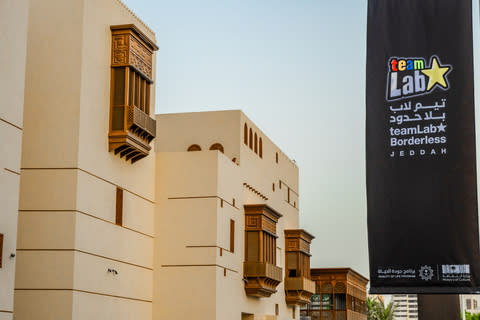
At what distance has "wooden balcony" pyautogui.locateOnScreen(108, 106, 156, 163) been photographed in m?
21.8

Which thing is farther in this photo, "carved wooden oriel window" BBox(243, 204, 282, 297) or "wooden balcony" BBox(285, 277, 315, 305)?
A: "wooden balcony" BBox(285, 277, 315, 305)

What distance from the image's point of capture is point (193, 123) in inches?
1217

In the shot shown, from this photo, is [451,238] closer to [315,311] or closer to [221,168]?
[221,168]

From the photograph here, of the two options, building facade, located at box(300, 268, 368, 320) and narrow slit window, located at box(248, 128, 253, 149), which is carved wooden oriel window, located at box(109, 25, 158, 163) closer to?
narrow slit window, located at box(248, 128, 253, 149)

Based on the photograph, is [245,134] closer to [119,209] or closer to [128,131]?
[119,209]

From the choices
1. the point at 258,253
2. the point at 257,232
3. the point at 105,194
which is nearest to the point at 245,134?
the point at 257,232

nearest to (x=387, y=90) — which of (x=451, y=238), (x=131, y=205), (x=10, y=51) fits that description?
(x=451, y=238)

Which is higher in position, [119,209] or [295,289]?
[119,209]

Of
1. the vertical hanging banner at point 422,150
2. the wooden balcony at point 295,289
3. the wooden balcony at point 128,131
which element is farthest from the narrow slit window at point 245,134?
the vertical hanging banner at point 422,150

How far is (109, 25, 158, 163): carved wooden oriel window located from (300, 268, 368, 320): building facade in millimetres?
24458

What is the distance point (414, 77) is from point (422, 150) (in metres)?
0.93

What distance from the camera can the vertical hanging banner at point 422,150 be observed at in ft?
31.3

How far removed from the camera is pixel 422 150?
9.72 metres

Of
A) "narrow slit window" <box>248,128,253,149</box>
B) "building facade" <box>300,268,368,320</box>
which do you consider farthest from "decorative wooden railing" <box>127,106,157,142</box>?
"building facade" <box>300,268,368,320</box>
